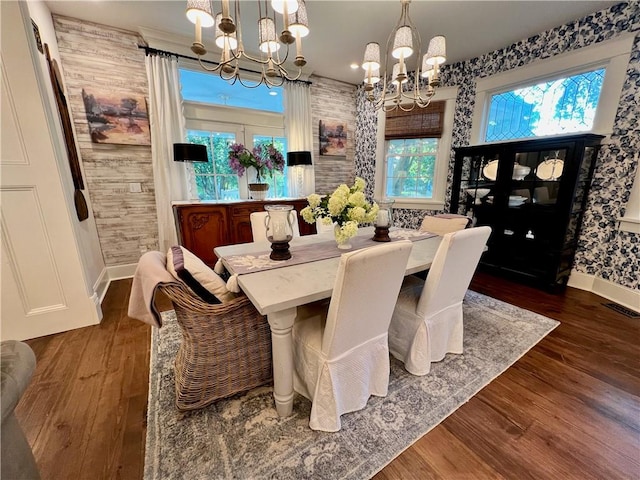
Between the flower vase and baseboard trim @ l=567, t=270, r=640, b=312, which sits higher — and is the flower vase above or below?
above

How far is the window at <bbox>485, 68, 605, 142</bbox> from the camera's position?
2695mm

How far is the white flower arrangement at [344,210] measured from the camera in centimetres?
167

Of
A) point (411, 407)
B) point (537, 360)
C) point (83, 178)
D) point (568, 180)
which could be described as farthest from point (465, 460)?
point (83, 178)

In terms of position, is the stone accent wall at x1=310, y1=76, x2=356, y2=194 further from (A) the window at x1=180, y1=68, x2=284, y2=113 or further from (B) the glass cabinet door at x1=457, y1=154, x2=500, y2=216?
(B) the glass cabinet door at x1=457, y1=154, x2=500, y2=216

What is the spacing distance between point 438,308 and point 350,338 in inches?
27.4

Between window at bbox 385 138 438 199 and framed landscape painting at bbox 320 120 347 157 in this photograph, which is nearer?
window at bbox 385 138 438 199

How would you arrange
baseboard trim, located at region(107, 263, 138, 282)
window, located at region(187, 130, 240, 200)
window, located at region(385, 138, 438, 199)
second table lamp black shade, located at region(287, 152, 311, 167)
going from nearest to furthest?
baseboard trim, located at region(107, 263, 138, 282) < window, located at region(187, 130, 240, 200) < second table lamp black shade, located at region(287, 152, 311, 167) < window, located at region(385, 138, 438, 199)

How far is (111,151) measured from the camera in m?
2.87

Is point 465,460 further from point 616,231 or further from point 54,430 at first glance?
point 616,231

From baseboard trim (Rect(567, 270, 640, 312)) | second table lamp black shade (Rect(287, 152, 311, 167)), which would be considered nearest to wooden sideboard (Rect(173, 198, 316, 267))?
second table lamp black shade (Rect(287, 152, 311, 167))

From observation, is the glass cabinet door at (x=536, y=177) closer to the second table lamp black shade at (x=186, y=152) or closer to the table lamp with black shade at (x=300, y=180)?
the table lamp with black shade at (x=300, y=180)

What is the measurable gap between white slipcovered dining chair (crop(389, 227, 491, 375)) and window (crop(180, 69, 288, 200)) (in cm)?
285

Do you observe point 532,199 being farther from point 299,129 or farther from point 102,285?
point 102,285

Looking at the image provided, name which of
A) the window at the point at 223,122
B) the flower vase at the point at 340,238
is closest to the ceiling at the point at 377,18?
the window at the point at 223,122
